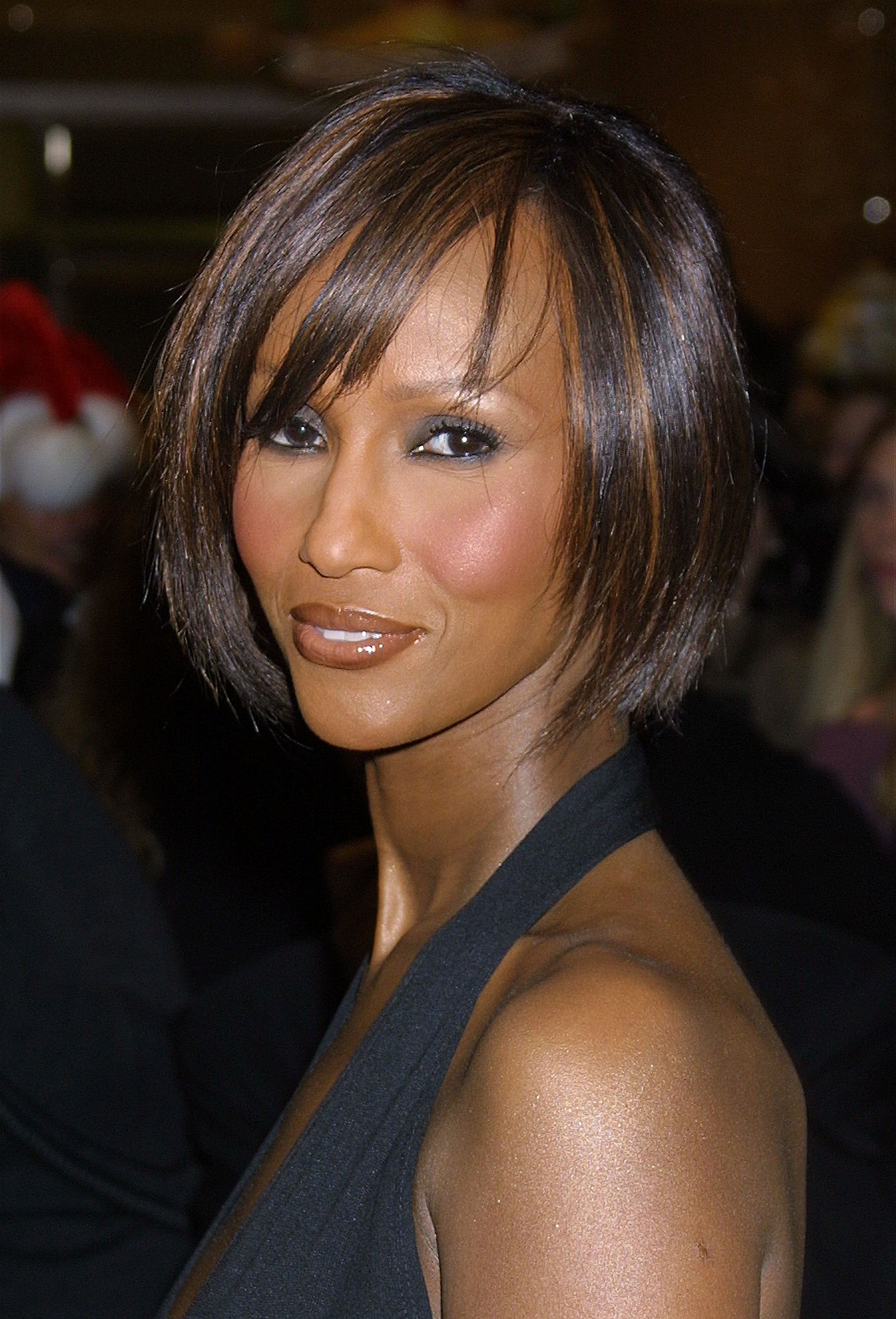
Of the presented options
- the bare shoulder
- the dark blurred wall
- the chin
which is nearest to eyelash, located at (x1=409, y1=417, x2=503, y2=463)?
the chin

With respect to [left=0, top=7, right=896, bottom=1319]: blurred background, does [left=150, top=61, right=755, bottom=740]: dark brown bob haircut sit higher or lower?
higher

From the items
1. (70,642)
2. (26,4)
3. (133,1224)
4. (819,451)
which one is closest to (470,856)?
(133,1224)

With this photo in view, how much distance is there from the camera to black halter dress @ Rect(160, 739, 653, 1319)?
77 cm

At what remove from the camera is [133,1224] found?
1.69 m

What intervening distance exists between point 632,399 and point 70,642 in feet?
6.27

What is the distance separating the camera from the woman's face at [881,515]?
11.4ft

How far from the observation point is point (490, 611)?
33.9 inches

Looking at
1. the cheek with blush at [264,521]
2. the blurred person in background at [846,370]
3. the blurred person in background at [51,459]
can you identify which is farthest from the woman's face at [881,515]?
the cheek with blush at [264,521]

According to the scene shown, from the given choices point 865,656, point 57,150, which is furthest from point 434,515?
point 57,150

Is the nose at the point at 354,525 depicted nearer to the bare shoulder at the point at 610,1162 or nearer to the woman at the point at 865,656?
the bare shoulder at the point at 610,1162

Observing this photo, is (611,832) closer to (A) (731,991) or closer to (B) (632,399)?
(A) (731,991)

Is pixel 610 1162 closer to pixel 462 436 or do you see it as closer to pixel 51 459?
pixel 462 436

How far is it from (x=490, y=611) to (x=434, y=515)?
0.06 m

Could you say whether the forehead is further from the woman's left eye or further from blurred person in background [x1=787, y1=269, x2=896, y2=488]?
blurred person in background [x1=787, y1=269, x2=896, y2=488]
